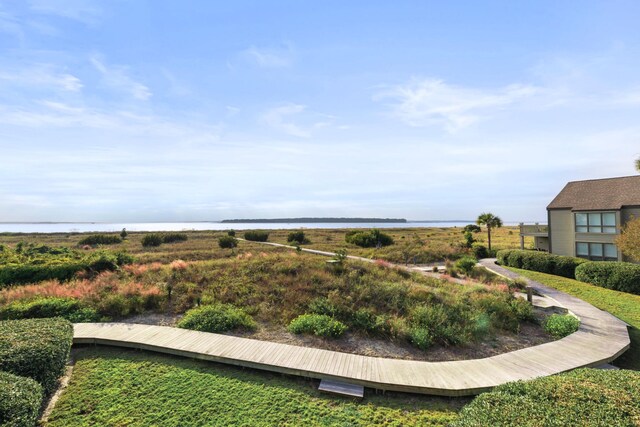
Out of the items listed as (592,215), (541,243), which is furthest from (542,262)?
(541,243)

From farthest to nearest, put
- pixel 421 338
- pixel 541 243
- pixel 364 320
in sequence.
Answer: pixel 541 243 < pixel 364 320 < pixel 421 338

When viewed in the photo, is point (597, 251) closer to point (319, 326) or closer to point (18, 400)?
point (319, 326)

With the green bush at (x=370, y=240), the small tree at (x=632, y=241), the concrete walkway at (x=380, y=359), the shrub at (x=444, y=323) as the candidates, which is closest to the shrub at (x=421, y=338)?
the shrub at (x=444, y=323)

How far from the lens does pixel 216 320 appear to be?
10016mm

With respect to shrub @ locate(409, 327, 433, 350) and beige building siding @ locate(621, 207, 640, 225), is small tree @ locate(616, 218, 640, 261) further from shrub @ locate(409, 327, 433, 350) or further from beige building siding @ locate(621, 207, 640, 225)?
shrub @ locate(409, 327, 433, 350)

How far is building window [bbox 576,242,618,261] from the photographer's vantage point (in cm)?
2400

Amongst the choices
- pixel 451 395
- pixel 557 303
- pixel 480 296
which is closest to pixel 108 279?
pixel 451 395

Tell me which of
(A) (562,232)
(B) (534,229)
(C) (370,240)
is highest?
(B) (534,229)

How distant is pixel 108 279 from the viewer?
14.8m

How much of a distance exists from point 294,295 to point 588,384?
9.48 meters

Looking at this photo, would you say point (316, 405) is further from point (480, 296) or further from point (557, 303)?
point (557, 303)

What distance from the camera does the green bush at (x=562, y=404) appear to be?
4.21 m

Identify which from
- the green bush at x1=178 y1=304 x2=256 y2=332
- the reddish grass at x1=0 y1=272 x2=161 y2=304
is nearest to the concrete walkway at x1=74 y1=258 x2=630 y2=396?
the green bush at x1=178 y1=304 x2=256 y2=332

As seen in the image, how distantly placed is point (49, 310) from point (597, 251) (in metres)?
36.4
